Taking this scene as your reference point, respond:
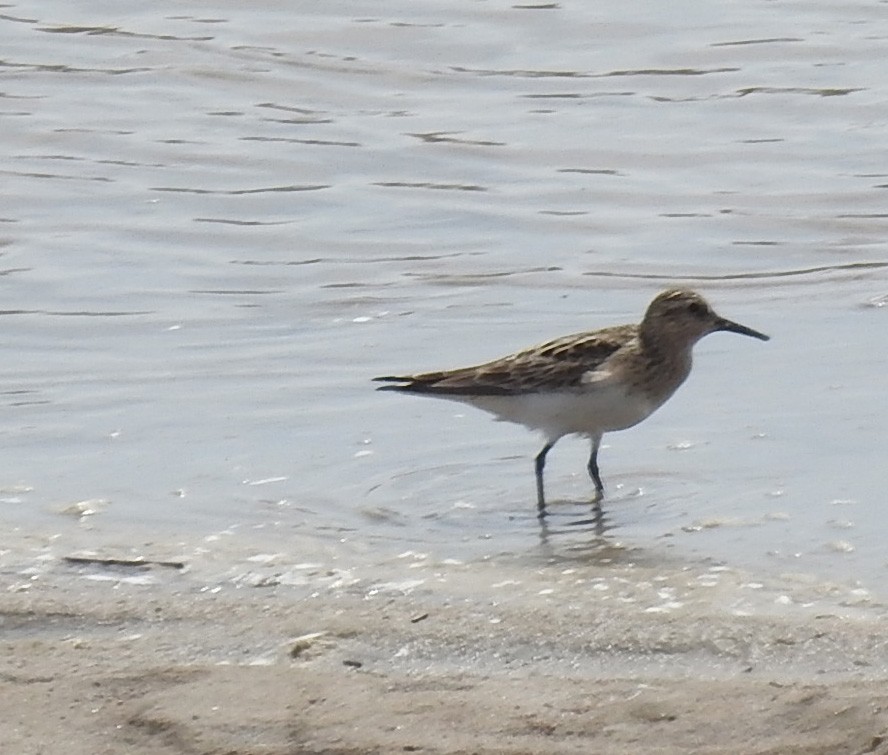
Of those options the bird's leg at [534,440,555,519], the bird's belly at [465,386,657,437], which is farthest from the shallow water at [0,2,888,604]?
the bird's belly at [465,386,657,437]

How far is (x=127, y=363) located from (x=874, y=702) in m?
5.04

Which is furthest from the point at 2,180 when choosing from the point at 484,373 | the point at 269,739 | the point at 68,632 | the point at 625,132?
the point at 269,739

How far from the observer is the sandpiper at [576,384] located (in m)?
7.34

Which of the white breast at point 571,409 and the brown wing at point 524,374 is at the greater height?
the brown wing at point 524,374

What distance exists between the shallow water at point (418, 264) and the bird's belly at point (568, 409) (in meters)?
0.18

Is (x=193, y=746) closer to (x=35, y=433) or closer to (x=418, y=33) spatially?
(x=35, y=433)

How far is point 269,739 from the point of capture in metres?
4.38

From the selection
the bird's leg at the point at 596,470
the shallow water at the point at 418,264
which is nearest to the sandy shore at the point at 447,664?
the shallow water at the point at 418,264

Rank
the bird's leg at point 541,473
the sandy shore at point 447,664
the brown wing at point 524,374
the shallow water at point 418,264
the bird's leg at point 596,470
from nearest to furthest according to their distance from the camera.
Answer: the sandy shore at point 447,664, the shallow water at point 418,264, the bird's leg at point 541,473, the bird's leg at point 596,470, the brown wing at point 524,374

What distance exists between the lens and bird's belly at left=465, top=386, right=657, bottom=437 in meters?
7.34

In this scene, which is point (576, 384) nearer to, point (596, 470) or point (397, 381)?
point (596, 470)

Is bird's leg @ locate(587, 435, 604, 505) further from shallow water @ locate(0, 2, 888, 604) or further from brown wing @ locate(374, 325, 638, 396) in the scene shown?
brown wing @ locate(374, 325, 638, 396)

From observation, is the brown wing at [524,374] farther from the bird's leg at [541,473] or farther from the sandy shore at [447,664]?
the sandy shore at [447,664]

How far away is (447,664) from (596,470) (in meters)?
2.30
